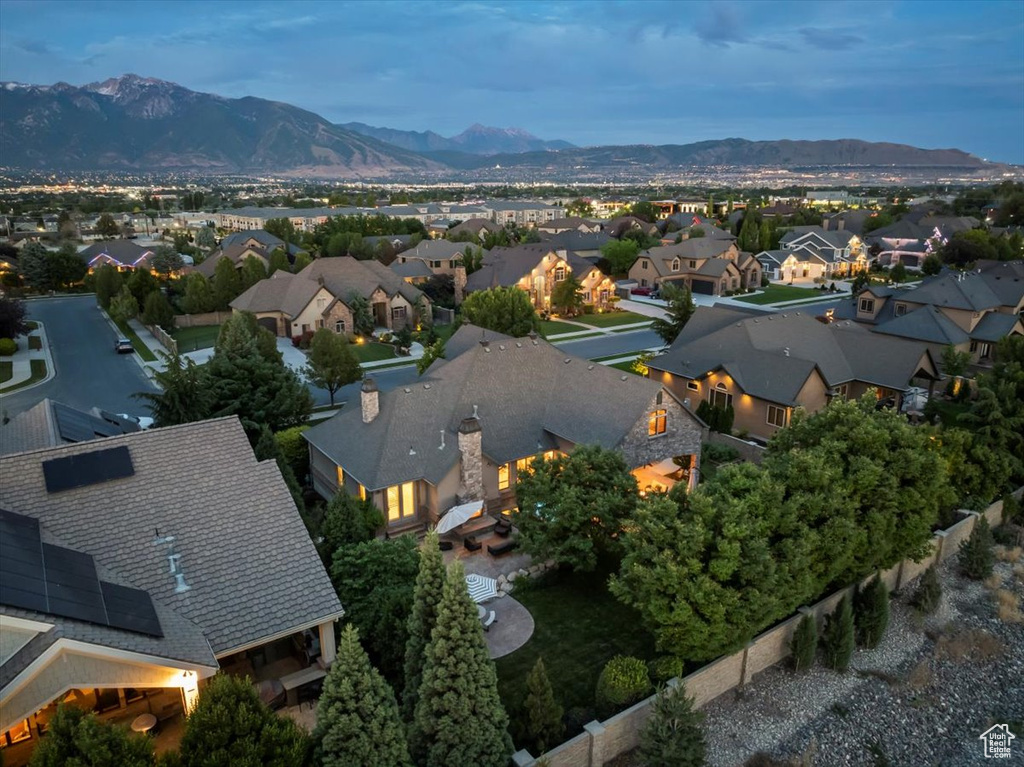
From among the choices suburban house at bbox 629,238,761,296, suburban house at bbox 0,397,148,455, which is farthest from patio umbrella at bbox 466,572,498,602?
suburban house at bbox 629,238,761,296

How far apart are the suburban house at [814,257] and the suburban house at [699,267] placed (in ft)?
28.4

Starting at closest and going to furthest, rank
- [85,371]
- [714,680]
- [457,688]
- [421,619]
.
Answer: [457,688] → [421,619] → [714,680] → [85,371]

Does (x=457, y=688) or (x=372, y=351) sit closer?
(x=457, y=688)

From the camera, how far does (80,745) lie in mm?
10438

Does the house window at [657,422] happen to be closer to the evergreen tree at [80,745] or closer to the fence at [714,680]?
the fence at [714,680]

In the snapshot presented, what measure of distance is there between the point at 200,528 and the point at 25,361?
47.7 metres

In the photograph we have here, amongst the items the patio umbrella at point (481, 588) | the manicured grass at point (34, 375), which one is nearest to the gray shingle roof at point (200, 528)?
the patio umbrella at point (481, 588)

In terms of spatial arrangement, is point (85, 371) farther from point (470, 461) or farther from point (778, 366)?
point (778, 366)

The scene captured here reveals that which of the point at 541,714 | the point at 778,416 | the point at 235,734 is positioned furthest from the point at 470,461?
the point at 778,416

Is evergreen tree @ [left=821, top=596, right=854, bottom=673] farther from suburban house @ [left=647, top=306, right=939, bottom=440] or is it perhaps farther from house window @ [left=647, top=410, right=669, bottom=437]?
suburban house @ [left=647, top=306, right=939, bottom=440]

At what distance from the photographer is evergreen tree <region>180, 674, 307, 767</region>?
38.4 ft

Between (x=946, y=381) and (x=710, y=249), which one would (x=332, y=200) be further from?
(x=946, y=381)

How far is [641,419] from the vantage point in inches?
1146

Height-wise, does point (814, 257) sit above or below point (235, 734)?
below
